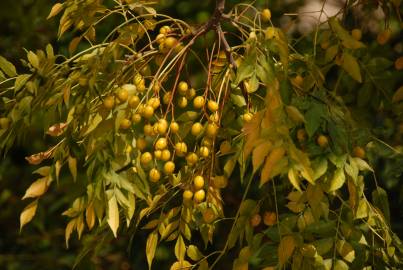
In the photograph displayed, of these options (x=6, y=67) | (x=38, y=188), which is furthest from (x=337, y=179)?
(x=6, y=67)

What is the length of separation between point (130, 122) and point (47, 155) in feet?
0.76

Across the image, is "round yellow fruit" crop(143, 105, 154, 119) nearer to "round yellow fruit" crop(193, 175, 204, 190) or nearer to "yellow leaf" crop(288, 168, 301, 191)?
"round yellow fruit" crop(193, 175, 204, 190)

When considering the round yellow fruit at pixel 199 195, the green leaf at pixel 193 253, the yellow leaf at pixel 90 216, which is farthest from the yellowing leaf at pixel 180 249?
the yellow leaf at pixel 90 216

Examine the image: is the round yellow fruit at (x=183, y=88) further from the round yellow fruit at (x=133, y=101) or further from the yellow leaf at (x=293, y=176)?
the yellow leaf at (x=293, y=176)

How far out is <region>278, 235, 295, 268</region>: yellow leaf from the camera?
1.46 meters

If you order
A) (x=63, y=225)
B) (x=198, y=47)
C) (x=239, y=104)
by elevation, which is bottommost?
(x=63, y=225)

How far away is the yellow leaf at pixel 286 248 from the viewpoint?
1462mm

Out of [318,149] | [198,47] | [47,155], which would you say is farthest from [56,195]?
[318,149]

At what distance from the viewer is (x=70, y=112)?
1585 millimetres

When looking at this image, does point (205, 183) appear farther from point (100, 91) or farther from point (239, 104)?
point (100, 91)

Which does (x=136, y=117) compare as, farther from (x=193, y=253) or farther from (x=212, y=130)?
(x=193, y=253)

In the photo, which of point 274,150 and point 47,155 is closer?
point 274,150

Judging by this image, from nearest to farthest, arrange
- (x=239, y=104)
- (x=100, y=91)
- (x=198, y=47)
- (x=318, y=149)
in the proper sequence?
(x=318, y=149) → (x=100, y=91) → (x=239, y=104) → (x=198, y=47)

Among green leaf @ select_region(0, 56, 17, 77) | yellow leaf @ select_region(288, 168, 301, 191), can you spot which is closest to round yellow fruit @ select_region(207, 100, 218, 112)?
yellow leaf @ select_region(288, 168, 301, 191)
